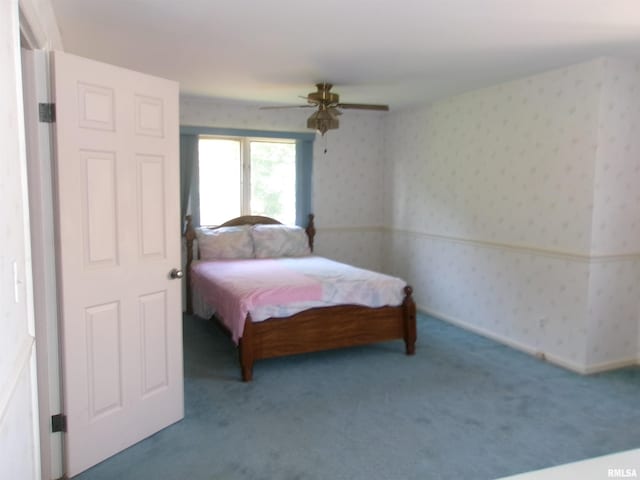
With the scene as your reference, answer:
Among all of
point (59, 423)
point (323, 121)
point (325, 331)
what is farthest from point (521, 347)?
point (59, 423)

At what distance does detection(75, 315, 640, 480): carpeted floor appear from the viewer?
2464mm

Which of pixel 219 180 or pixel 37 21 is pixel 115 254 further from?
pixel 219 180

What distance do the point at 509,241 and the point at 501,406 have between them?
1.67m

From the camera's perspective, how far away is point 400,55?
345 centimetres

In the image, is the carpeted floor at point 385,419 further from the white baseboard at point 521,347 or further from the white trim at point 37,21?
the white trim at point 37,21

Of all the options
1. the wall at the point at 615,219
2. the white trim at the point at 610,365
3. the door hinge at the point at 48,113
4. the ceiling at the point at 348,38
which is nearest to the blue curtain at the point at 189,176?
the ceiling at the point at 348,38

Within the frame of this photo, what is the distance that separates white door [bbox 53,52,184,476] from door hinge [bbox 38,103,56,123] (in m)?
0.02

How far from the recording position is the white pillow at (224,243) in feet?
16.8

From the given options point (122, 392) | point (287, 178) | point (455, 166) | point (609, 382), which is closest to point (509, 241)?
point (455, 166)

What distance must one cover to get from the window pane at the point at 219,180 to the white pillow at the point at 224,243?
0.99 feet

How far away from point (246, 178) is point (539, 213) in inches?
123

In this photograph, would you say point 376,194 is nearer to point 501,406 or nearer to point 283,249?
point 283,249

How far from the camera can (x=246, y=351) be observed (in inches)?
138

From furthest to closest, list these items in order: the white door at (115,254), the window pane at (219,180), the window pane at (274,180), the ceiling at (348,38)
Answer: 1. the window pane at (274,180)
2. the window pane at (219,180)
3. the ceiling at (348,38)
4. the white door at (115,254)
